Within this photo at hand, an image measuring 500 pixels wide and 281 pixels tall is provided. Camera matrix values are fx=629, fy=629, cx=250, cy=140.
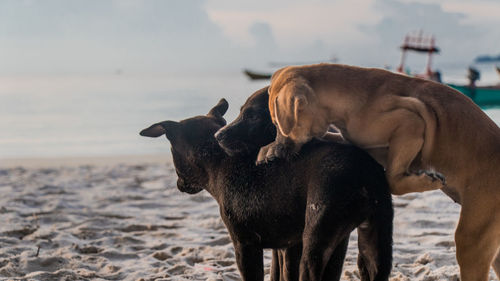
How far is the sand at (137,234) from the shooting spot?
5539mm

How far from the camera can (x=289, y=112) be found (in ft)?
11.2

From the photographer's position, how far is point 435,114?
133 inches

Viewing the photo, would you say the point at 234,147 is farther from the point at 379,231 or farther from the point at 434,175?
the point at 434,175

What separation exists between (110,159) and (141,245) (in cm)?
755

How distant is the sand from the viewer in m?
5.54

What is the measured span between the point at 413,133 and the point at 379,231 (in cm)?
54

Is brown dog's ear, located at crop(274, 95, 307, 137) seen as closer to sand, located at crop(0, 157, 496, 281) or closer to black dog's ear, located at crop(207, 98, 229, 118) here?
black dog's ear, located at crop(207, 98, 229, 118)

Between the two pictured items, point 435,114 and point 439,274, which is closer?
point 435,114

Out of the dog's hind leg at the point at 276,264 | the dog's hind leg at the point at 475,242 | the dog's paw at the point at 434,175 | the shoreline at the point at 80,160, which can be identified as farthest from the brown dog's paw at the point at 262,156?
the shoreline at the point at 80,160

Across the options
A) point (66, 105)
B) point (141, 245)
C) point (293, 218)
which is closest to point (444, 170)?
point (293, 218)

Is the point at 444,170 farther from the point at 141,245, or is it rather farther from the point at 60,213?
the point at 60,213

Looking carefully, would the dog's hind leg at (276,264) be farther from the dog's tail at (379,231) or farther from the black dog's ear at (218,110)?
the black dog's ear at (218,110)

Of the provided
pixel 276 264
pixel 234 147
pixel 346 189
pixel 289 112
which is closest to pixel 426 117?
pixel 346 189

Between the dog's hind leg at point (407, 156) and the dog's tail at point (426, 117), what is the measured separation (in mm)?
26
